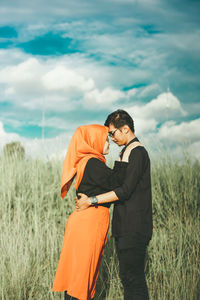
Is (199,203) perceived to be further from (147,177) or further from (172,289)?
(147,177)

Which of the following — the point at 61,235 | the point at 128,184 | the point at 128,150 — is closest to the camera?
the point at 128,184

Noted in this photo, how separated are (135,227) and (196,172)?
4.11 metres

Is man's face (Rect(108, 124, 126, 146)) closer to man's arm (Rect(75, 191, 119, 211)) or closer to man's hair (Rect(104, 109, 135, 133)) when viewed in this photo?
man's hair (Rect(104, 109, 135, 133))

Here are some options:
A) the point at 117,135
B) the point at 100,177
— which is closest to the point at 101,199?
the point at 100,177

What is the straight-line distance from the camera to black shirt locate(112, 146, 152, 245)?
1910mm

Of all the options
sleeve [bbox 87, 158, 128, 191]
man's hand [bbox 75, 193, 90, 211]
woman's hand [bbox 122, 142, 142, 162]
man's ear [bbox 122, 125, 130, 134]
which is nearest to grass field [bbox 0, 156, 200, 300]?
man's hand [bbox 75, 193, 90, 211]

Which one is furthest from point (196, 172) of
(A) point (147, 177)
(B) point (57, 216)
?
(A) point (147, 177)

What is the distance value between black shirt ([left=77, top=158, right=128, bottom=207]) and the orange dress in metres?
0.14

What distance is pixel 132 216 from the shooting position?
77.2 inches

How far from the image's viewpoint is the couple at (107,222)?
194 cm

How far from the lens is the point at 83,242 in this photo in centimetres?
196

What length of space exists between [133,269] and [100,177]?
2.32ft

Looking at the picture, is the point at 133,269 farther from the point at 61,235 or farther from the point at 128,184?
the point at 61,235

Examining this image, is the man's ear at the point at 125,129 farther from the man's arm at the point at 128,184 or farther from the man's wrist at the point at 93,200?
the man's wrist at the point at 93,200
